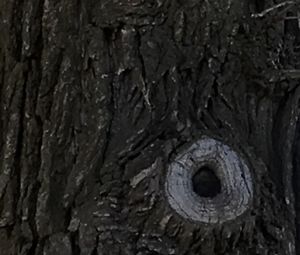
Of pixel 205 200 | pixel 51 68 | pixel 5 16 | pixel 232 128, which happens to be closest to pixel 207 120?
pixel 232 128

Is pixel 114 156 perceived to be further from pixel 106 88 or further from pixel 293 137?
pixel 293 137

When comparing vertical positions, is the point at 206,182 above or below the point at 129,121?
below

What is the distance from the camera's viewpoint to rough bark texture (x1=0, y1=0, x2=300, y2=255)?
184cm

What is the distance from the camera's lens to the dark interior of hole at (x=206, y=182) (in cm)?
184

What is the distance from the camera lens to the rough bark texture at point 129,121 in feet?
6.04

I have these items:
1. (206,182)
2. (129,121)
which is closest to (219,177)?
(206,182)

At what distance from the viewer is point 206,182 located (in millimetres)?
1851

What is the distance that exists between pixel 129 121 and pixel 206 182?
0.72 feet

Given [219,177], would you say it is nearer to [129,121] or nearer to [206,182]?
[206,182]

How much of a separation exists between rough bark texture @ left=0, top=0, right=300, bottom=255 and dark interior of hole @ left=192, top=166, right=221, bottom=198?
0.21 ft

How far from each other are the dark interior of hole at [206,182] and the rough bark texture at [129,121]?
7 centimetres

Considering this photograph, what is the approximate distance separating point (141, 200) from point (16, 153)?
0.32 metres

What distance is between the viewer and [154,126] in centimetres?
191

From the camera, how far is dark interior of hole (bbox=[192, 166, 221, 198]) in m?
1.84
